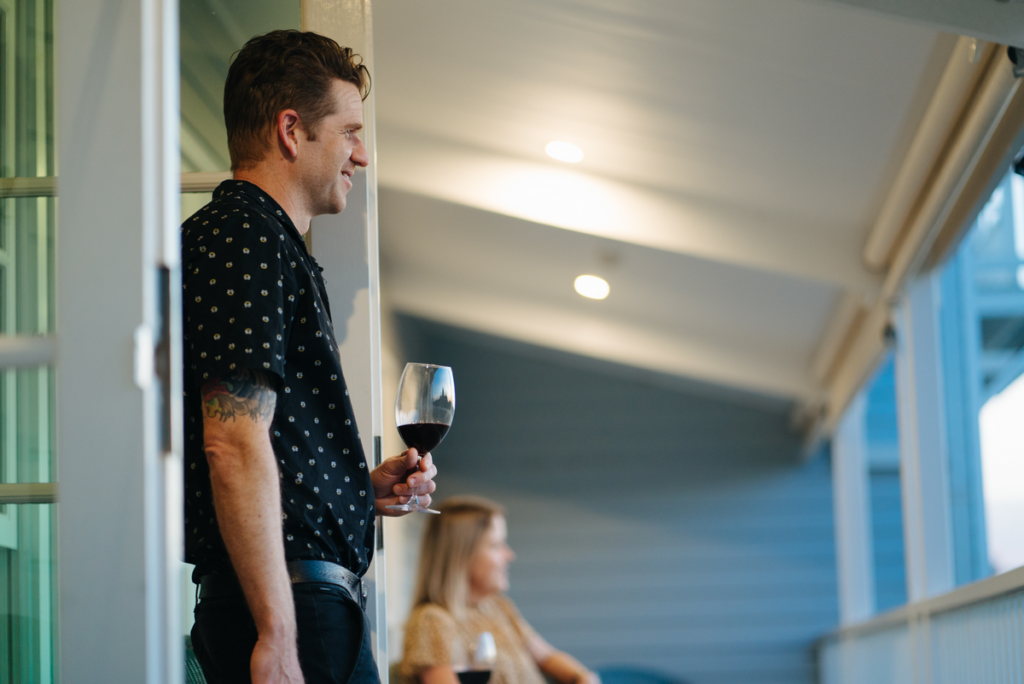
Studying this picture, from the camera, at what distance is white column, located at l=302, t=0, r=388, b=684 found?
5.54 ft

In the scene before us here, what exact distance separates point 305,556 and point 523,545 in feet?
20.7

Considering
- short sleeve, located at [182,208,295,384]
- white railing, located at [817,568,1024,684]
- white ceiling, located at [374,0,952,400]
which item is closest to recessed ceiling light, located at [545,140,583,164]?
white ceiling, located at [374,0,952,400]

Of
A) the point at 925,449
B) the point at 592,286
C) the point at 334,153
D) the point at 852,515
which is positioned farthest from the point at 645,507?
the point at 334,153

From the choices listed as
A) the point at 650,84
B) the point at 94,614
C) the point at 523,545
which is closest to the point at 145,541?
the point at 94,614

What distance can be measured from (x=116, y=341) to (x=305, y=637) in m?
0.52

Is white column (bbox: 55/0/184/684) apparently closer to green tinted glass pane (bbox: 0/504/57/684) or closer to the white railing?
green tinted glass pane (bbox: 0/504/57/684)

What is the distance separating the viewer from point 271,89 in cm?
143

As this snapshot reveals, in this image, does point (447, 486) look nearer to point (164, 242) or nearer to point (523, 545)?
point (523, 545)

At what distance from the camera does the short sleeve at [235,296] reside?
118 cm

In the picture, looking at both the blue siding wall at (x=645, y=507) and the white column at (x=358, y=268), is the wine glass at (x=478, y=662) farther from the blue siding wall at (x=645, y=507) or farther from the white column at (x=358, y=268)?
the blue siding wall at (x=645, y=507)

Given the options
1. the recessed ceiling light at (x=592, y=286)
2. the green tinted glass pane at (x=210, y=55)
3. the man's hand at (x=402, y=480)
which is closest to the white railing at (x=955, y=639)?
the man's hand at (x=402, y=480)

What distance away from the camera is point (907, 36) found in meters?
2.53

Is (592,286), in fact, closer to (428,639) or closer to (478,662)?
(428,639)

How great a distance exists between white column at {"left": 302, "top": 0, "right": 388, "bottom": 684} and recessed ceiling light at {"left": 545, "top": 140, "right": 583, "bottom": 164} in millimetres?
2161
